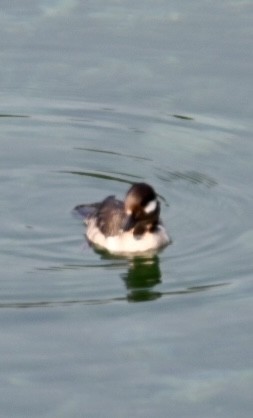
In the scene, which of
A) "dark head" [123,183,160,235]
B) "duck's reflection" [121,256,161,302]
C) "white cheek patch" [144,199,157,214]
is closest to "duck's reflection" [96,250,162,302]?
"duck's reflection" [121,256,161,302]

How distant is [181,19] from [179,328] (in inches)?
314

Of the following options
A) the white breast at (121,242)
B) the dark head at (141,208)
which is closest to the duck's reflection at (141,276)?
the white breast at (121,242)

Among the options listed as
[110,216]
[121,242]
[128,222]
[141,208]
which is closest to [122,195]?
[110,216]

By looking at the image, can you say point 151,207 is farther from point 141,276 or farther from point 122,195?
point 122,195

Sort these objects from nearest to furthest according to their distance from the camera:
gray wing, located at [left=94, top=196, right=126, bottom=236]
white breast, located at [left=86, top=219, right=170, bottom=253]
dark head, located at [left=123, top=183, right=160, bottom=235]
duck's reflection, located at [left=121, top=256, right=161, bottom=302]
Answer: duck's reflection, located at [left=121, top=256, right=161, bottom=302], dark head, located at [left=123, top=183, right=160, bottom=235], white breast, located at [left=86, top=219, right=170, bottom=253], gray wing, located at [left=94, top=196, right=126, bottom=236]

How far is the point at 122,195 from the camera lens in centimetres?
1766

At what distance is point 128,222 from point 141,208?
1.35 feet

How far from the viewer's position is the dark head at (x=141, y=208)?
53.2ft

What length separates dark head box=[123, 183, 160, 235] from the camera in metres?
16.2

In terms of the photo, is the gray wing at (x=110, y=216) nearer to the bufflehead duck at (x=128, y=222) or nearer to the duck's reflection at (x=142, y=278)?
the bufflehead duck at (x=128, y=222)

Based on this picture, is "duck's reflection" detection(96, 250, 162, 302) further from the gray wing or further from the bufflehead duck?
the gray wing

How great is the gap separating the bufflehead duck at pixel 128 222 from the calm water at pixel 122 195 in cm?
21

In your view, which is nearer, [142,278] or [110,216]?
[142,278]

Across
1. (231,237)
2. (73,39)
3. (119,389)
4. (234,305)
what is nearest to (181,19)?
(73,39)
